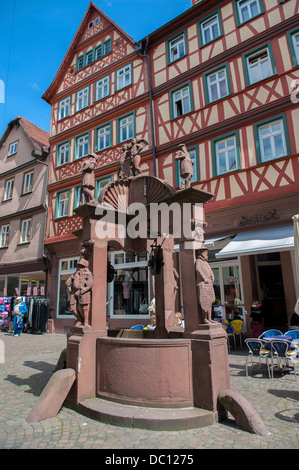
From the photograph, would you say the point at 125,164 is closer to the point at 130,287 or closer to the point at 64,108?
the point at 130,287

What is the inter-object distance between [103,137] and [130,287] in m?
7.43

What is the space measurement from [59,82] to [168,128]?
9.15m

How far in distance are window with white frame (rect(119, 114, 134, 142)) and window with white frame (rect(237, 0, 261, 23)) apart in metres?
5.73

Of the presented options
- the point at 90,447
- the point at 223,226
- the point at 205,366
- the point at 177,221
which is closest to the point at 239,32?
the point at 223,226

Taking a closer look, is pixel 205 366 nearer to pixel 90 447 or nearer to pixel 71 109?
pixel 90 447

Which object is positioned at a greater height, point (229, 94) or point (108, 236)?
point (229, 94)

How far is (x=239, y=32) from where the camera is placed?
1155 cm

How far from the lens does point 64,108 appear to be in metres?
17.5

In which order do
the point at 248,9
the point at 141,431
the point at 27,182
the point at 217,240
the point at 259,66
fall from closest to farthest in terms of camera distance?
the point at 141,431
the point at 217,240
the point at 259,66
the point at 248,9
the point at 27,182

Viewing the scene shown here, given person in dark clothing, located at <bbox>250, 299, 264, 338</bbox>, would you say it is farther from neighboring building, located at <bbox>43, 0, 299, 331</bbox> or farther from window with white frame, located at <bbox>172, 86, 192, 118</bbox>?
window with white frame, located at <bbox>172, 86, 192, 118</bbox>

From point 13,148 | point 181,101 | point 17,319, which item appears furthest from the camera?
point 13,148

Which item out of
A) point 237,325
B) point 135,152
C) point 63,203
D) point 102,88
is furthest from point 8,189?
point 237,325

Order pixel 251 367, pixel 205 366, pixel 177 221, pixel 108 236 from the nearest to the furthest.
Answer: pixel 205 366 → pixel 177 221 → pixel 108 236 → pixel 251 367

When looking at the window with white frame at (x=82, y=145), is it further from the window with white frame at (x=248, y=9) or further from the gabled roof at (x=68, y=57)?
the window with white frame at (x=248, y=9)
